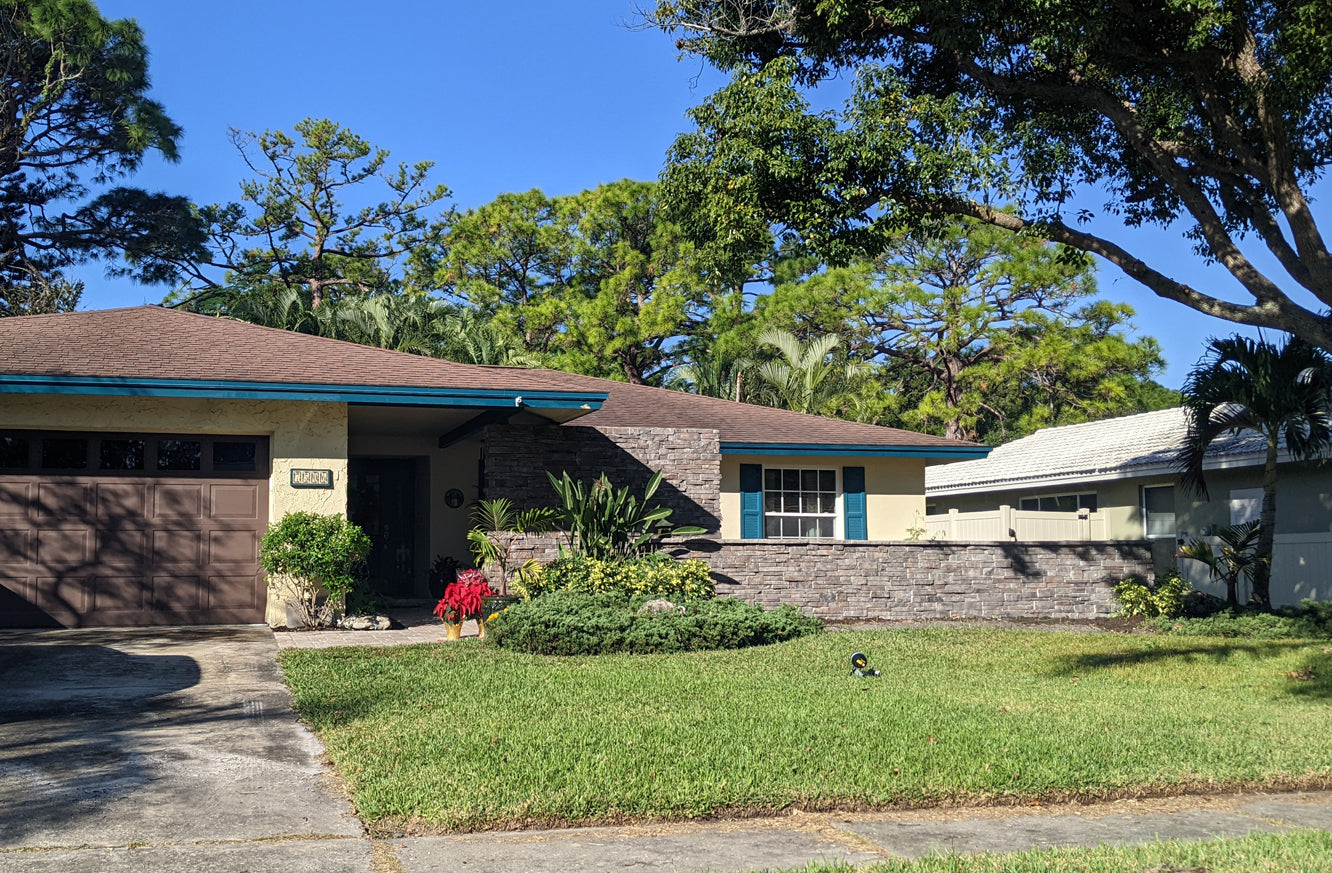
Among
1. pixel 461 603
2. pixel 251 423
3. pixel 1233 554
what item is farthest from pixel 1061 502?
pixel 251 423

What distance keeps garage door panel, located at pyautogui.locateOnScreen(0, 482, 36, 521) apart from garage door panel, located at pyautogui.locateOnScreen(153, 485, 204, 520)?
1437 millimetres

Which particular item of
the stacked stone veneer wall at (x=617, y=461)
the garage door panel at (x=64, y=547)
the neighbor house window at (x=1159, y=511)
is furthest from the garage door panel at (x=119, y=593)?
the neighbor house window at (x=1159, y=511)

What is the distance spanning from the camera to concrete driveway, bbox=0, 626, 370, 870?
5109 mm

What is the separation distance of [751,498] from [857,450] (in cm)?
201

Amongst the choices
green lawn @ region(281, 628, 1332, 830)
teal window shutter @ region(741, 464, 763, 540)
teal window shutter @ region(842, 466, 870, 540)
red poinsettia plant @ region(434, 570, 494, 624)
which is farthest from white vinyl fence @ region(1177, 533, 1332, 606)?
red poinsettia plant @ region(434, 570, 494, 624)

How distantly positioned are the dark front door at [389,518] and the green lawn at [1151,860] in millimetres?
15079

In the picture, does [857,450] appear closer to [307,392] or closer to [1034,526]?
[1034,526]

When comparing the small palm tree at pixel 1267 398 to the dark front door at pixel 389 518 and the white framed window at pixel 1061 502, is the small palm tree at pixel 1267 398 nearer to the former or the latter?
the white framed window at pixel 1061 502

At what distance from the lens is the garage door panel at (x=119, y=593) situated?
1362 cm

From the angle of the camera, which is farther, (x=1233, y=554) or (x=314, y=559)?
(x=1233, y=554)

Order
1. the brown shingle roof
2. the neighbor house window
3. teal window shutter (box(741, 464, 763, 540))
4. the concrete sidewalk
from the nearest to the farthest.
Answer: the concrete sidewalk
the brown shingle roof
teal window shutter (box(741, 464, 763, 540))
the neighbor house window

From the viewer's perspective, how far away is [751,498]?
63.4ft

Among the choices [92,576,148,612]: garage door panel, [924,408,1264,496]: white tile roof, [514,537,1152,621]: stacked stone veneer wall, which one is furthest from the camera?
[924,408,1264,496]: white tile roof

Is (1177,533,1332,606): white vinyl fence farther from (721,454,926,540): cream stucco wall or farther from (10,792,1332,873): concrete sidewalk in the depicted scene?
(10,792,1332,873): concrete sidewalk
